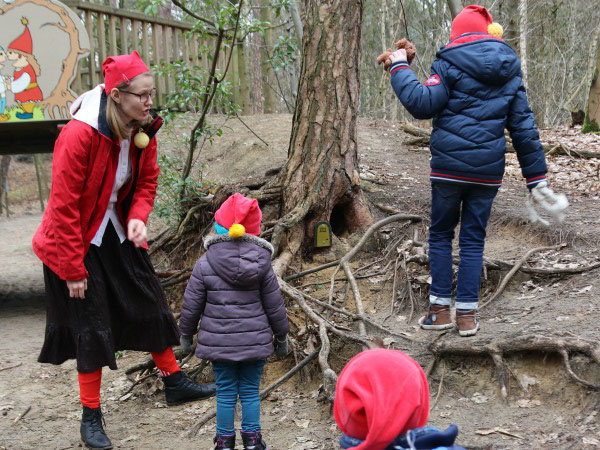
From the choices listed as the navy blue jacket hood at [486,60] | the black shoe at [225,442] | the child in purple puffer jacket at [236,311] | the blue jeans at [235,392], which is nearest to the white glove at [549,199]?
the navy blue jacket hood at [486,60]

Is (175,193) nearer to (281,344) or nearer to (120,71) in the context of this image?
(120,71)

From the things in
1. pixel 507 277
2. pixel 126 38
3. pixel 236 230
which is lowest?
pixel 507 277

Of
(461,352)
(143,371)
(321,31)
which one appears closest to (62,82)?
(321,31)

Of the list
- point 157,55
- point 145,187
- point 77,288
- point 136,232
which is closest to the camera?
point 77,288

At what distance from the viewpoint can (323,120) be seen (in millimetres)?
5996

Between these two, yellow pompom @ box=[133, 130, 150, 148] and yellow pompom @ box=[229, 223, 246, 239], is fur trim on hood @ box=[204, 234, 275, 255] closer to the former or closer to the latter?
yellow pompom @ box=[229, 223, 246, 239]

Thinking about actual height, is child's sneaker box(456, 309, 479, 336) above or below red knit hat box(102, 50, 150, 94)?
below

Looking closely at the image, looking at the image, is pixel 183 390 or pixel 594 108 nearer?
pixel 183 390

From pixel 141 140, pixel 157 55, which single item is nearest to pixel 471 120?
pixel 141 140

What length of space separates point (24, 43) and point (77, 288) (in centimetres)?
477

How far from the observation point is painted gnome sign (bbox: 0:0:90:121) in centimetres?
727

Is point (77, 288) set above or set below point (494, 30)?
below

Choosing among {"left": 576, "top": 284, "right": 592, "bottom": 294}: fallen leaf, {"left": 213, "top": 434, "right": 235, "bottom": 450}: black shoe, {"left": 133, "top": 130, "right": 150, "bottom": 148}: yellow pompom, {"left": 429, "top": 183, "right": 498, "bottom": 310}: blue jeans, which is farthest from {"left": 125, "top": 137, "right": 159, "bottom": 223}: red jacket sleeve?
{"left": 576, "top": 284, "right": 592, "bottom": 294}: fallen leaf

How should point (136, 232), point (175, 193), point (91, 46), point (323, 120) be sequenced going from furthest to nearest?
point (91, 46) → point (175, 193) → point (323, 120) → point (136, 232)
